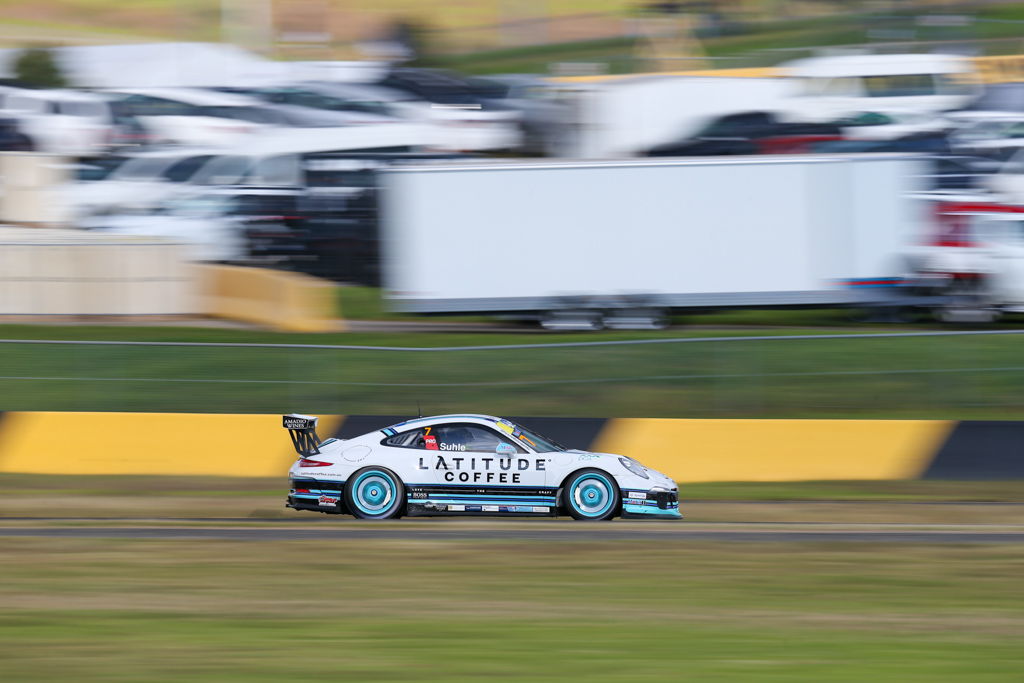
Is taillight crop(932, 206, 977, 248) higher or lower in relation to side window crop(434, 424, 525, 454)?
higher

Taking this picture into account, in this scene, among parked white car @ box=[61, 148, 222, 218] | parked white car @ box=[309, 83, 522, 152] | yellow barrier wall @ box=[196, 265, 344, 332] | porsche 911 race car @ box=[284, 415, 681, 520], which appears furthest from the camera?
parked white car @ box=[309, 83, 522, 152]

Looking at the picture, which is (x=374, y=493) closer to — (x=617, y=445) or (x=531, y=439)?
(x=531, y=439)

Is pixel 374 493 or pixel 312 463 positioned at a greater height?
pixel 312 463

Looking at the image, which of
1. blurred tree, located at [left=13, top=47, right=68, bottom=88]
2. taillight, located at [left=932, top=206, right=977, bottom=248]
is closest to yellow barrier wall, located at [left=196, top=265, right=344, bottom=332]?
taillight, located at [left=932, top=206, right=977, bottom=248]

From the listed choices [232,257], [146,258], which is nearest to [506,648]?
[146,258]

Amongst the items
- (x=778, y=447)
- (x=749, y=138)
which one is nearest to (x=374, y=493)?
(x=778, y=447)

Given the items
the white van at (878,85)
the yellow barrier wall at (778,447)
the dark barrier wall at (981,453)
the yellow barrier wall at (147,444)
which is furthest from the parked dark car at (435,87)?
the dark barrier wall at (981,453)

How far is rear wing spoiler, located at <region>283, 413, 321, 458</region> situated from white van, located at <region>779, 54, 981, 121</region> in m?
14.7

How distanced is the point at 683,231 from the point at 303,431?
8452 mm

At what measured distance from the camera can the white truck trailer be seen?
1895 cm

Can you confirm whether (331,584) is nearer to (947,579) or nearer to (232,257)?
(947,579)

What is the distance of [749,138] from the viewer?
79.0 feet

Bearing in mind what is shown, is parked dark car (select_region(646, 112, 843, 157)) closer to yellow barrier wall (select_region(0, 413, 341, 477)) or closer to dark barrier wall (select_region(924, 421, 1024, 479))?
dark barrier wall (select_region(924, 421, 1024, 479))

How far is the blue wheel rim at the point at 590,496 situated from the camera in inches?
464
